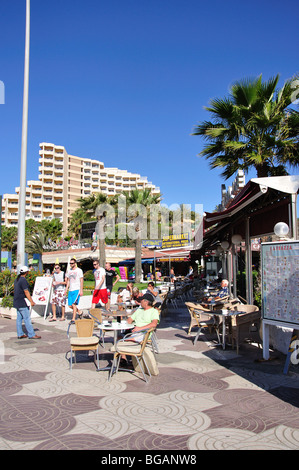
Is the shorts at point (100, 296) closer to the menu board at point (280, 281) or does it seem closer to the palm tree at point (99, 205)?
the menu board at point (280, 281)

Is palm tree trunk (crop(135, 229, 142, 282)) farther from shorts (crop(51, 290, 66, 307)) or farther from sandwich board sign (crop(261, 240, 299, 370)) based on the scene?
sandwich board sign (crop(261, 240, 299, 370))

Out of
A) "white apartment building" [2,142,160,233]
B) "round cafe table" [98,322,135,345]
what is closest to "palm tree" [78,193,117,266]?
"round cafe table" [98,322,135,345]

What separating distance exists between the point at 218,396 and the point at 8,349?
462cm

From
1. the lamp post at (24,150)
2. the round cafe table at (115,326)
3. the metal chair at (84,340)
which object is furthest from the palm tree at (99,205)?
the round cafe table at (115,326)

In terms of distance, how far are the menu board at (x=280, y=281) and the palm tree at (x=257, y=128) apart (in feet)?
15.1

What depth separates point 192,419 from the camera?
12.7 feet

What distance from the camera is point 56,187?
10162cm

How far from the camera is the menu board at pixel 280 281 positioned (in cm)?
567

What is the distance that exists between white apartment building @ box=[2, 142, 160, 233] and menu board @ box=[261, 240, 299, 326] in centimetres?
8675

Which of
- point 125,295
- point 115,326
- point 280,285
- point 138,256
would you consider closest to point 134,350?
point 115,326

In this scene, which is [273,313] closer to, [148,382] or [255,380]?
[255,380]

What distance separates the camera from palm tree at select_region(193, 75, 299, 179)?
1039cm

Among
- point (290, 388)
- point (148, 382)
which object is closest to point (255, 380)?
point (290, 388)

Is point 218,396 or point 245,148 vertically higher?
point 245,148
